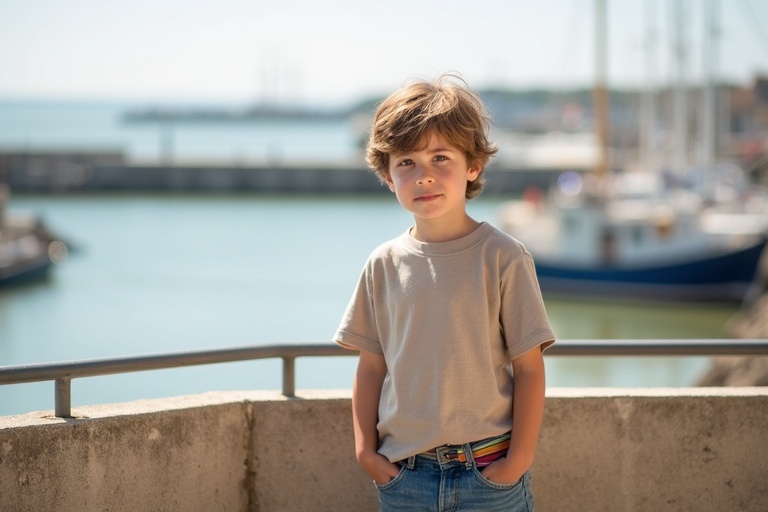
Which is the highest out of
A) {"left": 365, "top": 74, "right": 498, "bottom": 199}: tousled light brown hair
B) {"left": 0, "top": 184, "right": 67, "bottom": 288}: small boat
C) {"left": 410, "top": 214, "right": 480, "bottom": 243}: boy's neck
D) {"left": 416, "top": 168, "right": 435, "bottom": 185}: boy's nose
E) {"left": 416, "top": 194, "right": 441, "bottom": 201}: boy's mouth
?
{"left": 365, "top": 74, "right": 498, "bottom": 199}: tousled light brown hair

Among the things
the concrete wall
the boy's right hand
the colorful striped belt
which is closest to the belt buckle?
the colorful striped belt

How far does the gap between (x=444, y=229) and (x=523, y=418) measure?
1.68ft

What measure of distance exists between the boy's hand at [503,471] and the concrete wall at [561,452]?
839 mm

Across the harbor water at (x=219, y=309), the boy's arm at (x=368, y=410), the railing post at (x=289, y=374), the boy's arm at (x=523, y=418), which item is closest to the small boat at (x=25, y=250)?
the harbor water at (x=219, y=309)

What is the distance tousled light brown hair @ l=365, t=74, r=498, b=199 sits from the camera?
2.63 metres

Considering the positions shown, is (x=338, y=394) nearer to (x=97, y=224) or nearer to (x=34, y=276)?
(x=34, y=276)

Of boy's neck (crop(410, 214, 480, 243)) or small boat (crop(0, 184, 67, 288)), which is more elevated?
boy's neck (crop(410, 214, 480, 243))

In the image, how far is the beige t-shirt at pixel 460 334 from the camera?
2619 mm

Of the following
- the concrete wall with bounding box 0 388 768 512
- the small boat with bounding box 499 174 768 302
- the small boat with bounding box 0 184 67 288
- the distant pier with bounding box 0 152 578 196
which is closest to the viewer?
the concrete wall with bounding box 0 388 768 512

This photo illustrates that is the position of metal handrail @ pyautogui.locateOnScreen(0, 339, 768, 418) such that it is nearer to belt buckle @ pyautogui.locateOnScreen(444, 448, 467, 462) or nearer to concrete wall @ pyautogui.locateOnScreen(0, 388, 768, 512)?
concrete wall @ pyautogui.locateOnScreen(0, 388, 768, 512)

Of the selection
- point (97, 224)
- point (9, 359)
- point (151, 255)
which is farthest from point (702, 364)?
point (97, 224)

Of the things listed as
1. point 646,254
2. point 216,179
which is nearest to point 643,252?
point 646,254

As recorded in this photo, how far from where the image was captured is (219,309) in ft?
103

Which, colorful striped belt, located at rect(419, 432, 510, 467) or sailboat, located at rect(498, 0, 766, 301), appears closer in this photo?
colorful striped belt, located at rect(419, 432, 510, 467)
